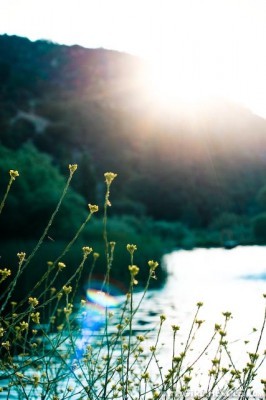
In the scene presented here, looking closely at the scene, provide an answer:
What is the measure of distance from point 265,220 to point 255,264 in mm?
40889

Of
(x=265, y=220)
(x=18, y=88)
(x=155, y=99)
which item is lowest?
(x=265, y=220)

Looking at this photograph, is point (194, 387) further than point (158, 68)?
No

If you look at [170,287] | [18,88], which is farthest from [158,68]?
[170,287]

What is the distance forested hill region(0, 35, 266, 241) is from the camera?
365 ft

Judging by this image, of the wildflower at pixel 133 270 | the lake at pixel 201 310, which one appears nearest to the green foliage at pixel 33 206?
the lake at pixel 201 310

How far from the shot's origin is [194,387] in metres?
11.3

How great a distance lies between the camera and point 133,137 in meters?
136

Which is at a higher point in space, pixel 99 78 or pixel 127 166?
pixel 99 78

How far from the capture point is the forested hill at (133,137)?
365ft

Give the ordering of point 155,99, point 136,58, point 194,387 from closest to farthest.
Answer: point 194,387
point 155,99
point 136,58

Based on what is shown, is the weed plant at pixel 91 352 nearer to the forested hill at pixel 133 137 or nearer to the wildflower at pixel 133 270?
the wildflower at pixel 133 270

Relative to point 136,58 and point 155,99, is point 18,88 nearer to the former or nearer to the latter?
point 155,99

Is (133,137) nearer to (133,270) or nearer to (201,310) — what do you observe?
(201,310)

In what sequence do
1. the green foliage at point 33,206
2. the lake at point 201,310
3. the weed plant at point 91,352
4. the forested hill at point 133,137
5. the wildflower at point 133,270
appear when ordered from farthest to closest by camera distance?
the forested hill at point 133,137 → the green foliage at point 33,206 → the lake at point 201,310 → the weed plant at point 91,352 → the wildflower at point 133,270
